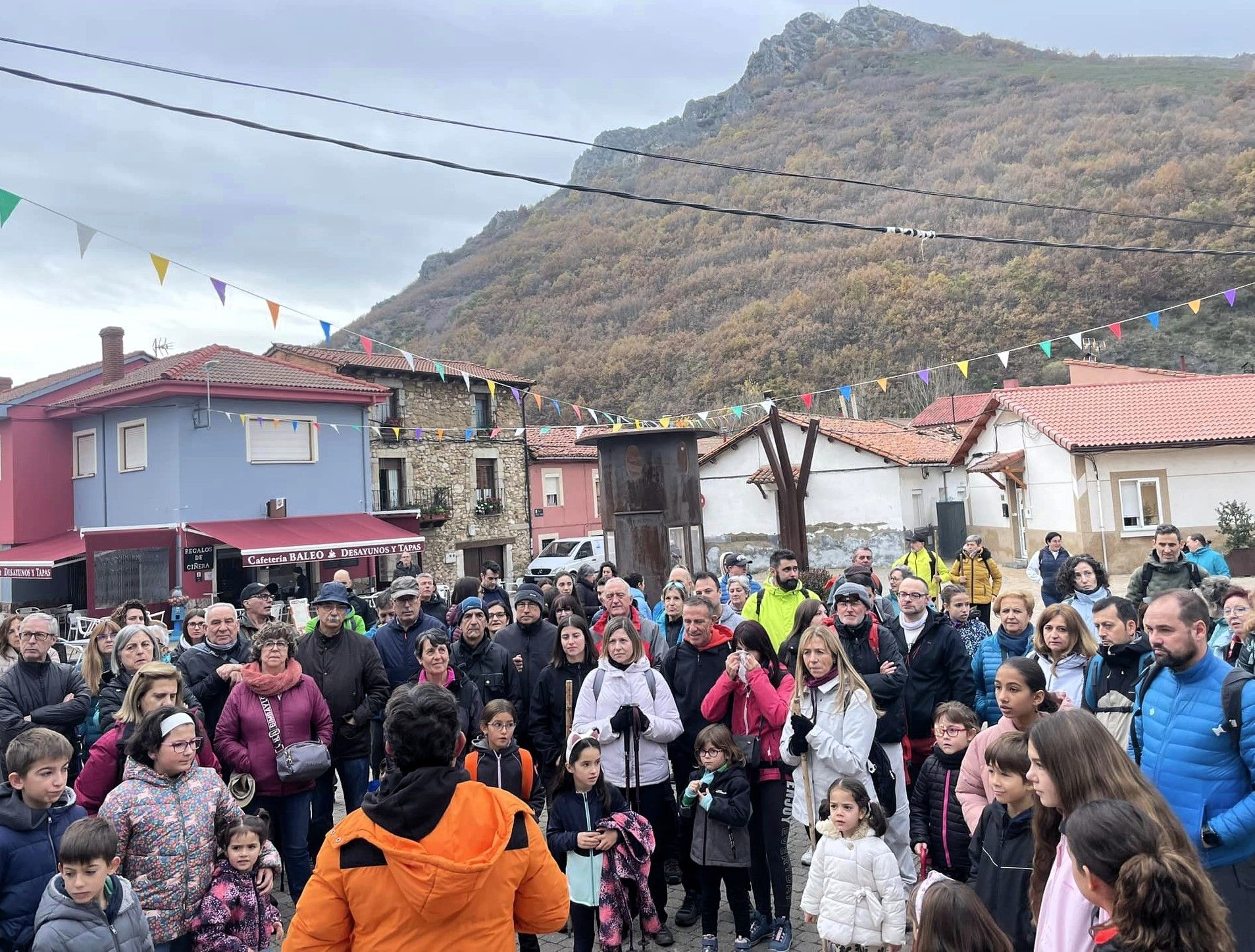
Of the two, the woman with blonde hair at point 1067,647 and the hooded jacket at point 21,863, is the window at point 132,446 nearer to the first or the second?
the hooded jacket at point 21,863

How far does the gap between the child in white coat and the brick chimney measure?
24555 millimetres

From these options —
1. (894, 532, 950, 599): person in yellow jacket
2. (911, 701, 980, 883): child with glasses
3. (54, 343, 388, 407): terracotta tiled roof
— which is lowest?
(911, 701, 980, 883): child with glasses

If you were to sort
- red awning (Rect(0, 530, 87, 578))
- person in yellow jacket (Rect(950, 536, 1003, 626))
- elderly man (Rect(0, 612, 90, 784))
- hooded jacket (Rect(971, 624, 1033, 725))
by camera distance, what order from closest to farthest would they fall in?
elderly man (Rect(0, 612, 90, 784)) < hooded jacket (Rect(971, 624, 1033, 725)) < person in yellow jacket (Rect(950, 536, 1003, 626)) < red awning (Rect(0, 530, 87, 578))

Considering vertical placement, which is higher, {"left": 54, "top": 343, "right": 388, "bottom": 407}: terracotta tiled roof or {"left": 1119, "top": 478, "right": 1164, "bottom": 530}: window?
{"left": 54, "top": 343, "right": 388, "bottom": 407}: terracotta tiled roof

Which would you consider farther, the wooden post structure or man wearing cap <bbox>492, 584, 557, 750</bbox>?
the wooden post structure

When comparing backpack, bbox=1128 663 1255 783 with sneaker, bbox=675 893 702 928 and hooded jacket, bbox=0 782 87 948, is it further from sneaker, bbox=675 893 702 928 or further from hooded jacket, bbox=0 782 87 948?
hooded jacket, bbox=0 782 87 948

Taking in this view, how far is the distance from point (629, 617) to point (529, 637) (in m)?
0.79

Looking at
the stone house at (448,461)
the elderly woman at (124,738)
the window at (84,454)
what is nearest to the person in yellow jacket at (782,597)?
the elderly woman at (124,738)

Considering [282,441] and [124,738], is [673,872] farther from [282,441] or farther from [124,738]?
[282,441]

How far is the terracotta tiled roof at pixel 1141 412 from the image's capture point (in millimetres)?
21953

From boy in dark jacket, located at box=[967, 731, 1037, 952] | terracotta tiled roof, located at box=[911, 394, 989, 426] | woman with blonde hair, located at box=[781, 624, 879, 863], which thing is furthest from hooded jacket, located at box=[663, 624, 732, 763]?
terracotta tiled roof, located at box=[911, 394, 989, 426]

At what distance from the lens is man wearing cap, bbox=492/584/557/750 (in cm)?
626

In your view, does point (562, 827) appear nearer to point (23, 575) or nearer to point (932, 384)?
point (23, 575)

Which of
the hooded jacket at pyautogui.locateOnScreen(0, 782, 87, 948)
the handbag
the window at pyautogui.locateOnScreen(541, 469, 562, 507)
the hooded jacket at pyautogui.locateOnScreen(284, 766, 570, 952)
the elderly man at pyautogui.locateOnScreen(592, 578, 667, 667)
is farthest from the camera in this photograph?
the window at pyautogui.locateOnScreen(541, 469, 562, 507)
